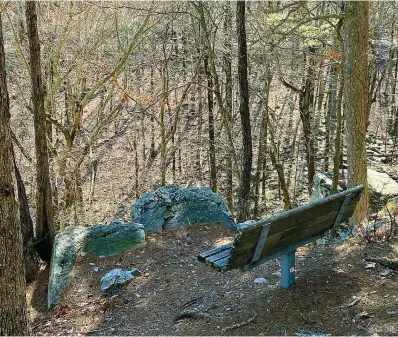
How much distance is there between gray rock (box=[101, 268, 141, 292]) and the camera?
6.46 m

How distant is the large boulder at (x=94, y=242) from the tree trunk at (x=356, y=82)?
373cm

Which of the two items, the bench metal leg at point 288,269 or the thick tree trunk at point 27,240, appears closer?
the bench metal leg at point 288,269

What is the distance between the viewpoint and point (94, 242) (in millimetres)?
7539

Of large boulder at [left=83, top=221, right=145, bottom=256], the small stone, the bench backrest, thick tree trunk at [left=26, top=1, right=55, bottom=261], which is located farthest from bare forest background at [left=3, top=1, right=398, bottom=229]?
the small stone

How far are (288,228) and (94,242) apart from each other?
3967mm

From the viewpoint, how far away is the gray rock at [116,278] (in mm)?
6457

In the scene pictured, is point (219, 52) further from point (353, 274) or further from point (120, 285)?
point (353, 274)

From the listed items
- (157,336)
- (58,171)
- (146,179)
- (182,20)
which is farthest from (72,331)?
(146,179)

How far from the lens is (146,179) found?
21906 mm

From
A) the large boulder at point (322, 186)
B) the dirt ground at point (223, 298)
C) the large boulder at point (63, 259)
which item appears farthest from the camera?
the large boulder at point (322, 186)

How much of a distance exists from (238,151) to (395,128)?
31.8ft

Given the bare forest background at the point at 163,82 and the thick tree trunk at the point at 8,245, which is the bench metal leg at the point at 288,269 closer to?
the thick tree trunk at the point at 8,245

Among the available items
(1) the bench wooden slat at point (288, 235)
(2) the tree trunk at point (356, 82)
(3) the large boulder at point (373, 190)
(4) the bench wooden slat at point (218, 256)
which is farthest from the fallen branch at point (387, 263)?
(3) the large boulder at point (373, 190)

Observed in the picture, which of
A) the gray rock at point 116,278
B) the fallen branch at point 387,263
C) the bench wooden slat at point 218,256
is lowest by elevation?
the gray rock at point 116,278
